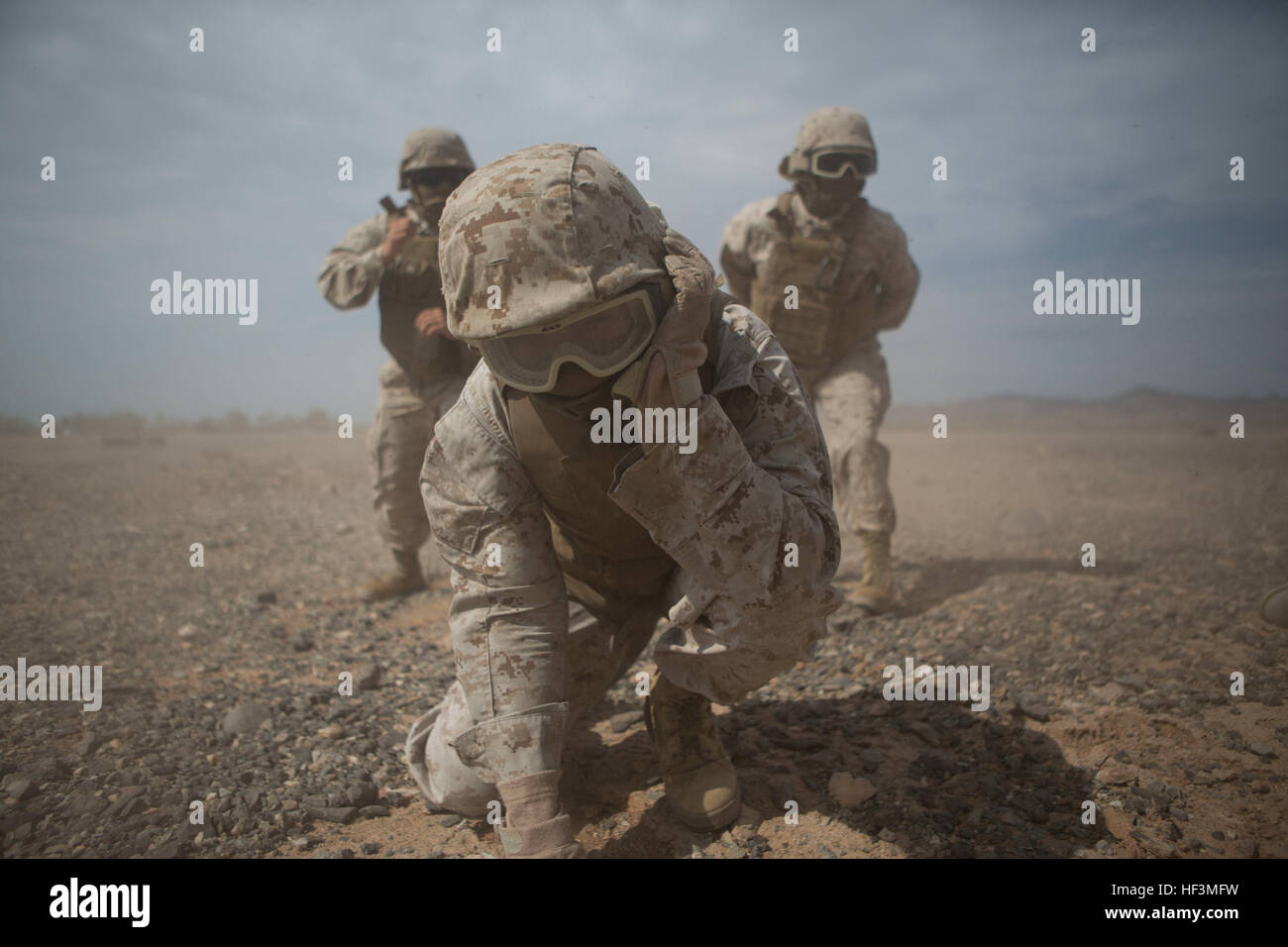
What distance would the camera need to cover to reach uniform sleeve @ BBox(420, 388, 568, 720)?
101 inches

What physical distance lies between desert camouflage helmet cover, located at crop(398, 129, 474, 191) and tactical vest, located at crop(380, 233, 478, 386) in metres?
0.46

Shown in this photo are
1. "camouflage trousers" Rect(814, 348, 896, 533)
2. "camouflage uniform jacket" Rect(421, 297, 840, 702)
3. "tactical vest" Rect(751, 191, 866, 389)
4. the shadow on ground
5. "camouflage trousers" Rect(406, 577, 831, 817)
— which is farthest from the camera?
"tactical vest" Rect(751, 191, 866, 389)

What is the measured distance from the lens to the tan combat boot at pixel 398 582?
6.02 meters

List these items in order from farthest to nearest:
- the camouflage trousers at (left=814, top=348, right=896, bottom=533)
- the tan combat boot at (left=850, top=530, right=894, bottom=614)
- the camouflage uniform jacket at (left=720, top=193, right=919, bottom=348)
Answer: the camouflage uniform jacket at (left=720, top=193, right=919, bottom=348)
the camouflage trousers at (left=814, top=348, right=896, bottom=533)
the tan combat boot at (left=850, top=530, right=894, bottom=614)

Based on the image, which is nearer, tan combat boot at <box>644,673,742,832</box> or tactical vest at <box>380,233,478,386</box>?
tan combat boot at <box>644,673,742,832</box>

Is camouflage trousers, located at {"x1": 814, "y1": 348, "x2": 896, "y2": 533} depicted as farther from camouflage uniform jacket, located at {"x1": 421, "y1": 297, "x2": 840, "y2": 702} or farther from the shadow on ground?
camouflage uniform jacket, located at {"x1": 421, "y1": 297, "x2": 840, "y2": 702}

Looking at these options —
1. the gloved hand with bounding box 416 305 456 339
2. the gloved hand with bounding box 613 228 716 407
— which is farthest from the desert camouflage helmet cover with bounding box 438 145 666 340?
the gloved hand with bounding box 416 305 456 339

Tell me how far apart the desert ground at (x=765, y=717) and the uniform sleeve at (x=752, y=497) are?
3.08 feet

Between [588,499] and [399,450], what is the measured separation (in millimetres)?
3613

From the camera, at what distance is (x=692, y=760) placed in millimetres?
3018

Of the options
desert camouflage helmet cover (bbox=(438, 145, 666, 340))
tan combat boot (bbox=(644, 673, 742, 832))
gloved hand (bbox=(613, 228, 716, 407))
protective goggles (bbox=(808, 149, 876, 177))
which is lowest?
tan combat boot (bbox=(644, 673, 742, 832))

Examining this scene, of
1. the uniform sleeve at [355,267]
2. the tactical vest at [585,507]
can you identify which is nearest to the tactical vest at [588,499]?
the tactical vest at [585,507]

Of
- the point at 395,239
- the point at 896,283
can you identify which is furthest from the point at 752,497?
the point at 896,283

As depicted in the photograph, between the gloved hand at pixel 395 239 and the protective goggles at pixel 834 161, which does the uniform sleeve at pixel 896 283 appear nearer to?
the protective goggles at pixel 834 161
